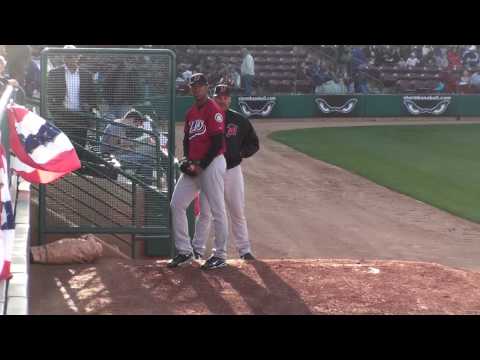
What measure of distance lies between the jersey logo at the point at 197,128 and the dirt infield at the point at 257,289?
1.36 m

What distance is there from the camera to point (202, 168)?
27.2 feet

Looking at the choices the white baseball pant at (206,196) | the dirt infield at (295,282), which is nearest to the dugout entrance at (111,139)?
the white baseball pant at (206,196)

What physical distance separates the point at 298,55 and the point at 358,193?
1898 cm

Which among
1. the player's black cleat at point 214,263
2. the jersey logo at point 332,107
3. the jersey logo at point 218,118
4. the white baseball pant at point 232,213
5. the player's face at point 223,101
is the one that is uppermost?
the player's face at point 223,101

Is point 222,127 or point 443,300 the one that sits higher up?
point 222,127

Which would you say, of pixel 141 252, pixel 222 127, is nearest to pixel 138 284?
pixel 222 127

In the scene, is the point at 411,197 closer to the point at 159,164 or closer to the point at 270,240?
the point at 270,240

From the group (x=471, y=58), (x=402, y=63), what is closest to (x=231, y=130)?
(x=402, y=63)

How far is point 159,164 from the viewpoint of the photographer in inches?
398

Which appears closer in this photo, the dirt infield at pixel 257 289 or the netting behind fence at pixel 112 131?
the dirt infield at pixel 257 289

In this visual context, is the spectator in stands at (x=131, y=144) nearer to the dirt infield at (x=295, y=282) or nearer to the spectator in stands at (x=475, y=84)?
the dirt infield at (x=295, y=282)

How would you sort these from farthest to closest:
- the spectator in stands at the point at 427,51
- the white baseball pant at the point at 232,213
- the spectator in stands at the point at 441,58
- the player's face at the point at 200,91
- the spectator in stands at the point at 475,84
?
the spectator in stands at the point at 427,51 → the spectator in stands at the point at 441,58 → the spectator in stands at the point at 475,84 → the white baseball pant at the point at 232,213 → the player's face at the point at 200,91

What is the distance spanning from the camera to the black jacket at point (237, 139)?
894cm

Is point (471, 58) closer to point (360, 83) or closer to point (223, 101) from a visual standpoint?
point (360, 83)
